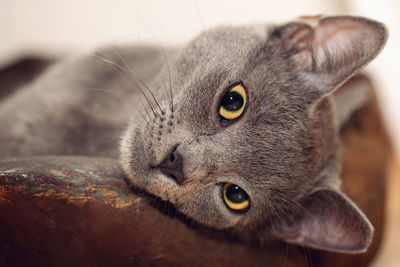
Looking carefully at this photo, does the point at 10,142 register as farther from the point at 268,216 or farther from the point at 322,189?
the point at 322,189

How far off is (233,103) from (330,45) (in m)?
0.40

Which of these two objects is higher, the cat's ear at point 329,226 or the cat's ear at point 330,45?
the cat's ear at point 330,45

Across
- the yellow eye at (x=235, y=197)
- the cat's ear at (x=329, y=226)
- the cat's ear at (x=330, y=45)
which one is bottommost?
the cat's ear at (x=329, y=226)

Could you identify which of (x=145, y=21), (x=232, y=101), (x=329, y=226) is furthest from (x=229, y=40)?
(x=145, y=21)

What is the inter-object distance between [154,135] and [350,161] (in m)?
1.03

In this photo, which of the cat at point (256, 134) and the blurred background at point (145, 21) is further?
the blurred background at point (145, 21)

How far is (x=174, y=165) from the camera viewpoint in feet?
3.60

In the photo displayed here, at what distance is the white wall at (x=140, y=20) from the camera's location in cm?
285

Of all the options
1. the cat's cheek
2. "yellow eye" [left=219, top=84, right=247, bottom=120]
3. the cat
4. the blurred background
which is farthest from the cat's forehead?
the blurred background

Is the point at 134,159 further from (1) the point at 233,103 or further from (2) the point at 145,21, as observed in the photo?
(2) the point at 145,21

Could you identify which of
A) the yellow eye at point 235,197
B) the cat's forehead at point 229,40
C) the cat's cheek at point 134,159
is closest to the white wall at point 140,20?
the cat's forehead at point 229,40

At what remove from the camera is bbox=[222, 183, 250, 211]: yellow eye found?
121cm

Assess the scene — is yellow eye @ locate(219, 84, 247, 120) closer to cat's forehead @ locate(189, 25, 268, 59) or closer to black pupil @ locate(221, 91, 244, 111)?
black pupil @ locate(221, 91, 244, 111)

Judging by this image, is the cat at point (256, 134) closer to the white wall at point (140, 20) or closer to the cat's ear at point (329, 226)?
→ the cat's ear at point (329, 226)
